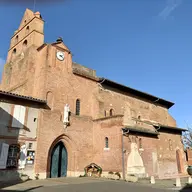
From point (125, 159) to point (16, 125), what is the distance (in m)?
8.62

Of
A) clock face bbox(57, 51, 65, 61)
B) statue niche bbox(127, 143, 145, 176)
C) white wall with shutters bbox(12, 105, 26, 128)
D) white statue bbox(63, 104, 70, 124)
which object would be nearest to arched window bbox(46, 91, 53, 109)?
white statue bbox(63, 104, 70, 124)

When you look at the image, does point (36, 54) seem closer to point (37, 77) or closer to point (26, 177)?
point (37, 77)

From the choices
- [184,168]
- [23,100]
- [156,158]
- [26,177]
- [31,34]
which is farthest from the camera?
[184,168]

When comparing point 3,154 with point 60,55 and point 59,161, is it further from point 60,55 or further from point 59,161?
point 60,55

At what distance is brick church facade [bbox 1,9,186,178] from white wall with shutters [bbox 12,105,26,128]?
1375mm

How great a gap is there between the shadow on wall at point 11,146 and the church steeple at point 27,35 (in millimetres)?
8171

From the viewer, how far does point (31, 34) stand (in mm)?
19938

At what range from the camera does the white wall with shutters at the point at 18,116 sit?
46.0ft

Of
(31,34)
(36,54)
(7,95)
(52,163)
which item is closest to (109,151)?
(52,163)

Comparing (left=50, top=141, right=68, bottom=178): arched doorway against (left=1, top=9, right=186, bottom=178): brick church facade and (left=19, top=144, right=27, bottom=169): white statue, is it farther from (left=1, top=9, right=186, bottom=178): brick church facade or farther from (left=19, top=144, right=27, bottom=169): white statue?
(left=19, top=144, right=27, bottom=169): white statue

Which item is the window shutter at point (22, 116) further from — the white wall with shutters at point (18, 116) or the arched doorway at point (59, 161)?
the arched doorway at point (59, 161)

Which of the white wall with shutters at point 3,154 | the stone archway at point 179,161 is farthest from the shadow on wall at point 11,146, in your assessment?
the stone archway at point 179,161

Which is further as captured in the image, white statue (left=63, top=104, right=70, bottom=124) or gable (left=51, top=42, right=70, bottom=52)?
gable (left=51, top=42, right=70, bottom=52)

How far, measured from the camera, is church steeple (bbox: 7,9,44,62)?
1977 centimetres
